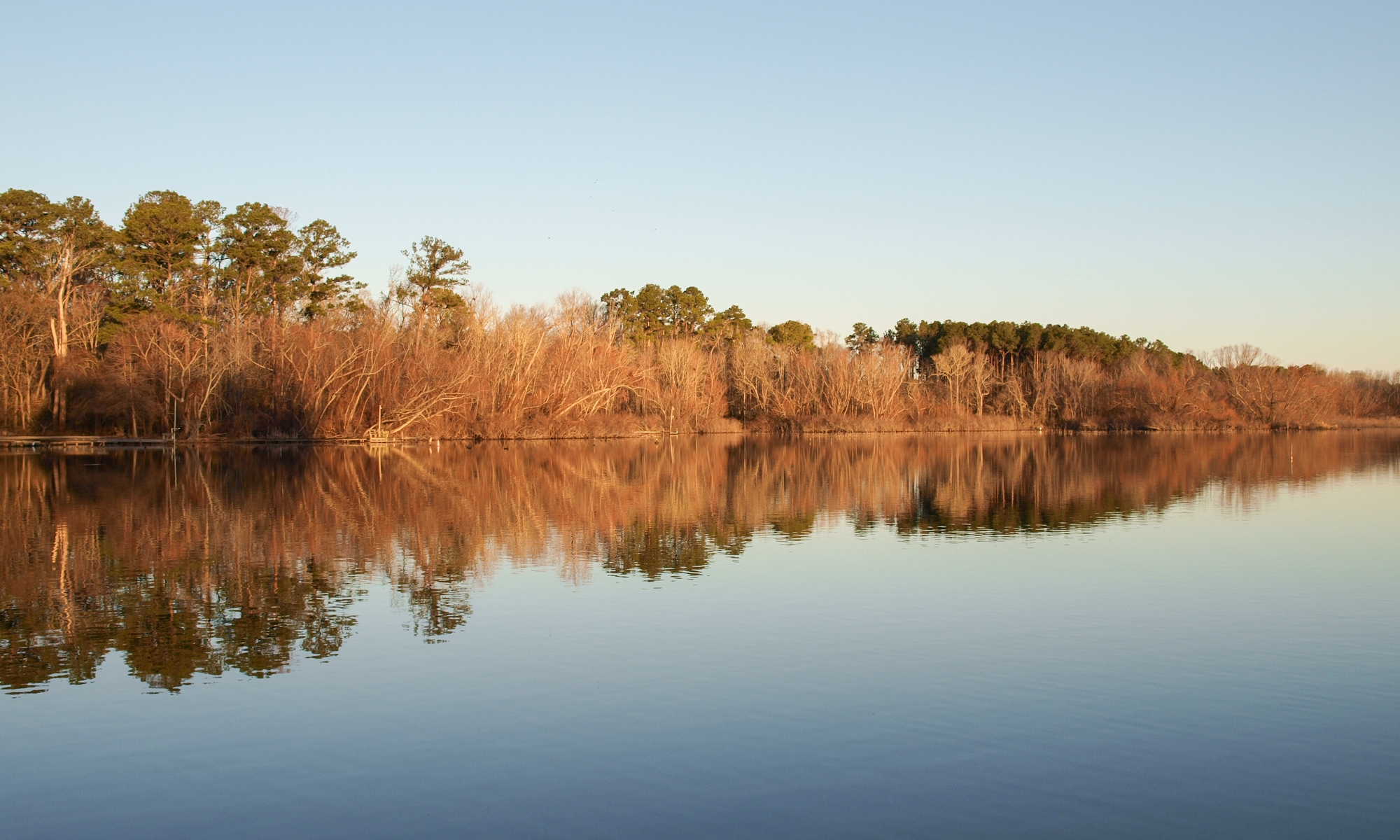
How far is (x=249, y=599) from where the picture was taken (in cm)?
1269

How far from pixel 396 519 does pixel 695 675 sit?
12503 millimetres

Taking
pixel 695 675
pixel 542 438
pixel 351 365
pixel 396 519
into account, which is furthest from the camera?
pixel 542 438

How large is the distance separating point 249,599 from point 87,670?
3191 mm

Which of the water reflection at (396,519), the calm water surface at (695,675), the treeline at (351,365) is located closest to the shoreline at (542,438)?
the treeline at (351,365)

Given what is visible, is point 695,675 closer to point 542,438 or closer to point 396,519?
point 396,519

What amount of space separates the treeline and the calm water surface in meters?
30.8

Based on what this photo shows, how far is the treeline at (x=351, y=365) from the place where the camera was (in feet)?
168

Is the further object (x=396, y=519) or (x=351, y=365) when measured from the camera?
(x=351, y=365)

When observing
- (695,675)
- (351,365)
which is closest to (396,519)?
(695,675)

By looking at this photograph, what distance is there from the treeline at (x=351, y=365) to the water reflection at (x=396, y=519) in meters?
7.65

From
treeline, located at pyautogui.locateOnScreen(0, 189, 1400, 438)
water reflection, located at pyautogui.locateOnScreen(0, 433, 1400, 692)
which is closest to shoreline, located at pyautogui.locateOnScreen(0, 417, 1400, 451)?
treeline, located at pyautogui.locateOnScreen(0, 189, 1400, 438)

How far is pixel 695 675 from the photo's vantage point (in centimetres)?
943

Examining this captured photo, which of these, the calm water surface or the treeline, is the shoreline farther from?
the calm water surface

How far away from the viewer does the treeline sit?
51.3m
